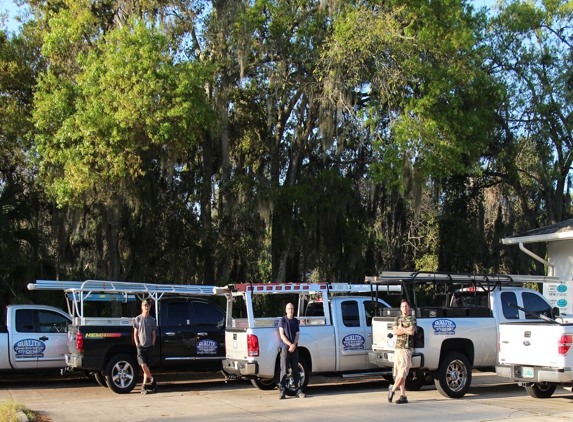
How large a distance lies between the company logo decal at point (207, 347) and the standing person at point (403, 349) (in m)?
4.18

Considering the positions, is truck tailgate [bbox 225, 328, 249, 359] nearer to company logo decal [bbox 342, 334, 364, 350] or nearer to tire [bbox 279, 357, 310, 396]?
tire [bbox 279, 357, 310, 396]

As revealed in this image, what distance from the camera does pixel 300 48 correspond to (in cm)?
2072

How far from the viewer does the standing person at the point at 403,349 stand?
10.9 m

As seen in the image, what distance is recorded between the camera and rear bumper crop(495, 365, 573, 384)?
34.0ft

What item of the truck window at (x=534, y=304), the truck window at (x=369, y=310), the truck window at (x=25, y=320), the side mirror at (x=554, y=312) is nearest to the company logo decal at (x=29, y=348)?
the truck window at (x=25, y=320)

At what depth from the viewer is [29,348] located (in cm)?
1330

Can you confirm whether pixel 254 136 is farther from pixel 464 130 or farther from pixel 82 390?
pixel 82 390

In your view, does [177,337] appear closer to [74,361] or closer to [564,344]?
[74,361]

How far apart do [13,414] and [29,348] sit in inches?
202

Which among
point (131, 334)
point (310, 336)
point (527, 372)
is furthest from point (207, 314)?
point (527, 372)

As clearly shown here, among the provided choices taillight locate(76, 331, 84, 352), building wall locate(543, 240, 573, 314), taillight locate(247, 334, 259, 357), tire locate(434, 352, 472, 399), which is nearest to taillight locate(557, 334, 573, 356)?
tire locate(434, 352, 472, 399)

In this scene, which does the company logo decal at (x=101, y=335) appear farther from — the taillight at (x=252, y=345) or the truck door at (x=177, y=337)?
the taillight at (x=252, y=345)

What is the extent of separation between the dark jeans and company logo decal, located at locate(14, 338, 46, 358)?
5205mm

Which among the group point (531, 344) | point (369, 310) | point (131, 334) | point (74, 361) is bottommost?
point (74, 361)
